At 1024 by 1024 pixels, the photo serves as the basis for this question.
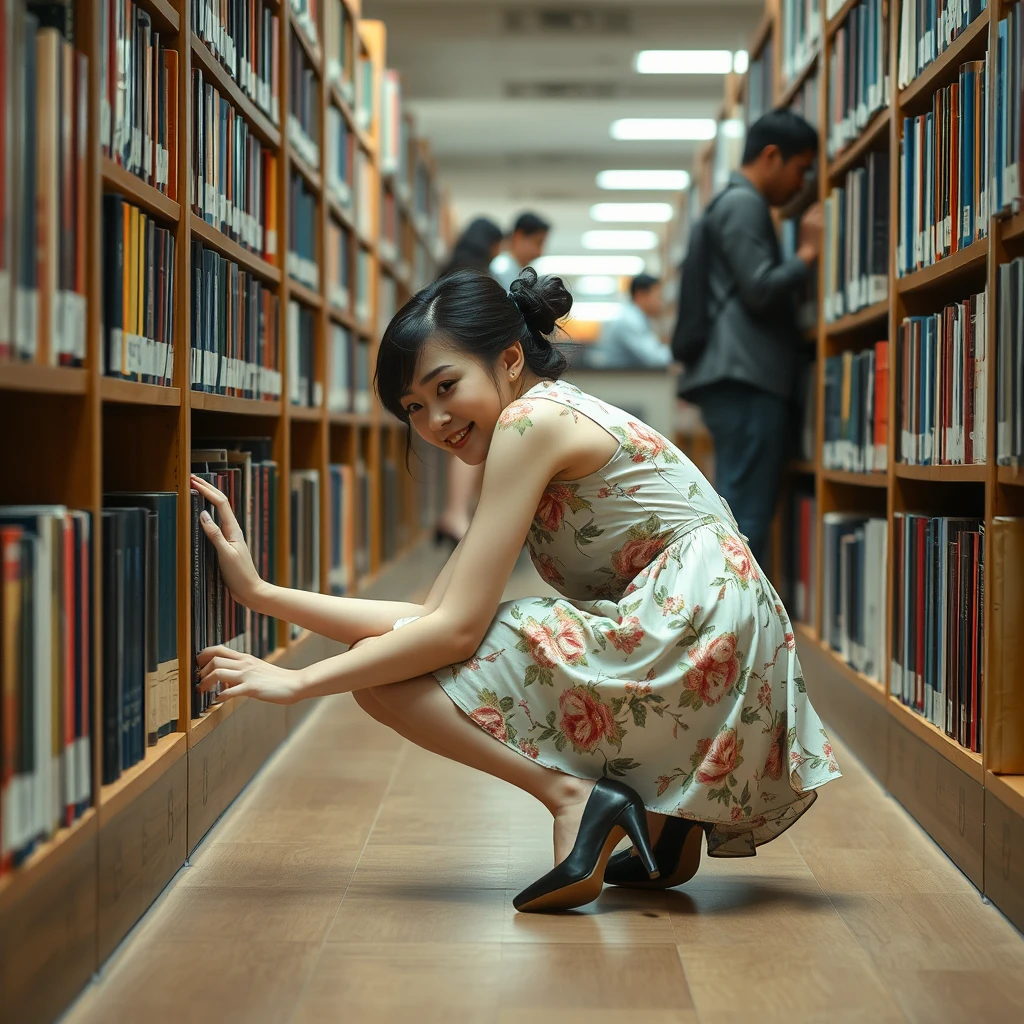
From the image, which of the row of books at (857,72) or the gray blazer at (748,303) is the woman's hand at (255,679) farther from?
the gray blazer at (748,303)

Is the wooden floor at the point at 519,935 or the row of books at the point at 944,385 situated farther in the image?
the row of books at the point at 944,385

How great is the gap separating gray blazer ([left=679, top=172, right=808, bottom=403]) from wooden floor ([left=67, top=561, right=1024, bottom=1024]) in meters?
1.26

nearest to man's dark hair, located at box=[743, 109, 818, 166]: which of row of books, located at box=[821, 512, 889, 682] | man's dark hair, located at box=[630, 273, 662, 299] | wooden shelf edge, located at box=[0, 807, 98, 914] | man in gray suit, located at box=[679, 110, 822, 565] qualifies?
man in gray suit, located at box=[679, 110, 822, 565]

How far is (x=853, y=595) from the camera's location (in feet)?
8.25

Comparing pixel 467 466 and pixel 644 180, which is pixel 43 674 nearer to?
pixel 467 466

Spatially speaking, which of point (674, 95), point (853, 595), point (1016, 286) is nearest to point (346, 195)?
point (853, 595)

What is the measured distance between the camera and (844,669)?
8.18ft

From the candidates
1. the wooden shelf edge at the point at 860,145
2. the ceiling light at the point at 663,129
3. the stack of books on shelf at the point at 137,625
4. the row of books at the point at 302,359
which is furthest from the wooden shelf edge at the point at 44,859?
the ceiling light at the point at 663,129

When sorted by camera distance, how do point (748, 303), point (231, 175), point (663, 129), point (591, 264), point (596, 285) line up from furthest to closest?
1. point (596, 285)
2. point (591, 264)
3. point (663, 129)
4. point (748, 303)
5. point (231, 175)

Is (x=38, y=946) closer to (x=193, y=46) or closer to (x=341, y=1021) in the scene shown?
(x=341, y=1021)

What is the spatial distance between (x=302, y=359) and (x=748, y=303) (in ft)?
3.46

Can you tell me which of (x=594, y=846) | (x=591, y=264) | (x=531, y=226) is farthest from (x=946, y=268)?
(x=591, y=264)

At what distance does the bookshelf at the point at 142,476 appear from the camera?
117cm

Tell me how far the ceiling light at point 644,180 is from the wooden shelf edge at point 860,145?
6929 millimetres
